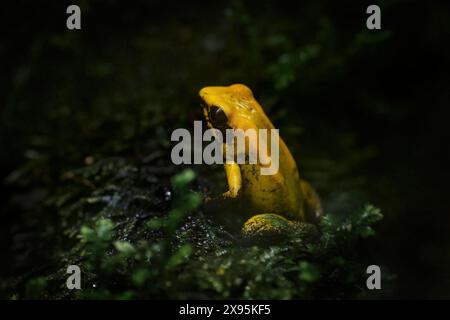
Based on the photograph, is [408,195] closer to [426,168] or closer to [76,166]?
[426,168]

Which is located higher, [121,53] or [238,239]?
[121,53]

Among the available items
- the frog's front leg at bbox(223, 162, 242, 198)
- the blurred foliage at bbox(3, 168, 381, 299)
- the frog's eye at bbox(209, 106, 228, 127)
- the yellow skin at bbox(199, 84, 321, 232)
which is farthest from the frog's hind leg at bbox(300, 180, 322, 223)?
the frog's eye at bbox(209, 106, 228, 127)

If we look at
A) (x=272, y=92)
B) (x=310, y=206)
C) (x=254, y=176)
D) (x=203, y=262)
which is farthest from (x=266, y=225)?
(x=272, y=92)

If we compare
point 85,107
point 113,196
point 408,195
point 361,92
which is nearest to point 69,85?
point 85,107

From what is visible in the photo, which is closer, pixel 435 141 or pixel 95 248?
pixel 95 248

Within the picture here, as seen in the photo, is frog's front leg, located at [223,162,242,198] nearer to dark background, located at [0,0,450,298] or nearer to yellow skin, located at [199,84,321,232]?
yellow skin, located at [199,84,321,232]

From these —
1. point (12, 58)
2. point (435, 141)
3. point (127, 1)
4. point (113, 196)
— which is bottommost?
point (113, 196)

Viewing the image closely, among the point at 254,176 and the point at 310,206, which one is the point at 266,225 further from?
the point at 310,206
